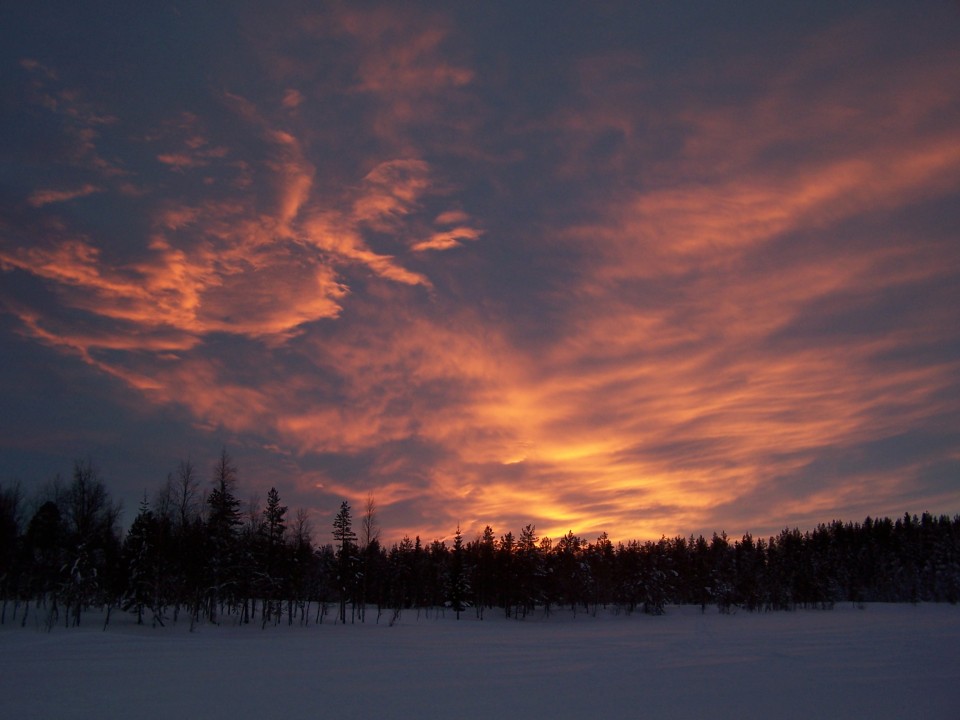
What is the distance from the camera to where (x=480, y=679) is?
28812 millimetres

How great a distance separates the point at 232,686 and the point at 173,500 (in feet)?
222

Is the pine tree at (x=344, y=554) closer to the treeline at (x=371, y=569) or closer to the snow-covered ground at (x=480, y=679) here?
the treeline at (x=371, y=569)

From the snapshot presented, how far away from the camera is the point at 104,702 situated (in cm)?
2220

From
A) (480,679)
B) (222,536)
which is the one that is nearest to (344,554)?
(222,536)

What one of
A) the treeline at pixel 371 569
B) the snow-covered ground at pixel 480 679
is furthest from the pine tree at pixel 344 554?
the snow-covered ground at pixel 480 679

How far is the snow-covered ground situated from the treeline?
2123 centimetres

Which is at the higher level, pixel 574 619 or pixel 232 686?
pixel 232 686

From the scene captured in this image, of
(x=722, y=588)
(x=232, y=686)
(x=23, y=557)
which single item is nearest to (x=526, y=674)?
(x=232, y=686)

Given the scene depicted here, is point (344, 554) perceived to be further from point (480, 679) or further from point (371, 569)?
point (480, 679)

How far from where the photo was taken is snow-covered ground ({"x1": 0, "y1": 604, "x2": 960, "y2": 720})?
70.2ft

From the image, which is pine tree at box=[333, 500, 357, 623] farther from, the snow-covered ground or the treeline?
the snow-covered ground

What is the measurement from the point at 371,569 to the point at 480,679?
9043 centimetres

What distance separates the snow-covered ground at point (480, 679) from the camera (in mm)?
21406

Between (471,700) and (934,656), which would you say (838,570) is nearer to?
(934,656)
